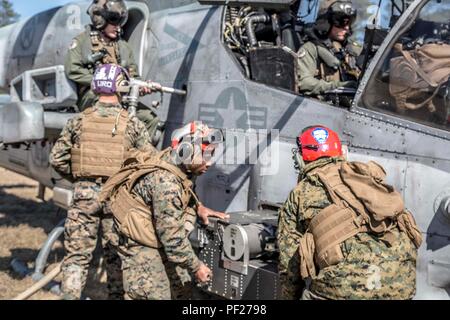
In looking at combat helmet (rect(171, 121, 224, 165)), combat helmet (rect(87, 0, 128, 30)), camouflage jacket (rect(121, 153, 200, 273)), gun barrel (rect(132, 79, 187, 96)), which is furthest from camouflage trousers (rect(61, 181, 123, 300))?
combat helmet (rect(87, 0, 128, 30))

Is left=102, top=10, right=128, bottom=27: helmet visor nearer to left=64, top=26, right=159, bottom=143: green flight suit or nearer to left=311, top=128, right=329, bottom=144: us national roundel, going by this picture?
left=64, top=26, right=159, bottom=143: green flight suit

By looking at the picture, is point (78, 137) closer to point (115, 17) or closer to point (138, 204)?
point (138, 204)

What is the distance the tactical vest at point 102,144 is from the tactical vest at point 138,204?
0.80m

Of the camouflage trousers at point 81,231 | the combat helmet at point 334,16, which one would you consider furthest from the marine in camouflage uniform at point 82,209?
the combat helmet at point 334,16

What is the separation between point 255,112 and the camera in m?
4.34

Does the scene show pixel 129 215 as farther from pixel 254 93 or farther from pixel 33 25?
pixel 33 25

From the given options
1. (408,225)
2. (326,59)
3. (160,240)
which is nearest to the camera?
(408,225)

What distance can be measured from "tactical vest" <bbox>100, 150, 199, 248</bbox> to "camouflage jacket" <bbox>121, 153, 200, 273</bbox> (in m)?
0.03

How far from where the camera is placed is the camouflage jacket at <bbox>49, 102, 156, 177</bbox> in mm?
4383

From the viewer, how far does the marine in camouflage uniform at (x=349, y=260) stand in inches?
103

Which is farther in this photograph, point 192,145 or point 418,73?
point 418,73

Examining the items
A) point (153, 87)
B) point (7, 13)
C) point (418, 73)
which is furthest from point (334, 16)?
point (7, 13)

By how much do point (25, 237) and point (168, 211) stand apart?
15.1 feet
